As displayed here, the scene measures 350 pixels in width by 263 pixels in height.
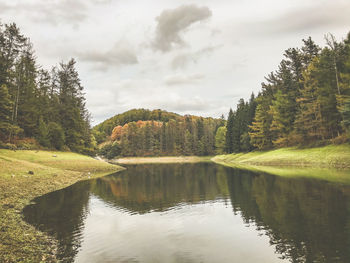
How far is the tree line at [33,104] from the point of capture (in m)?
51.3

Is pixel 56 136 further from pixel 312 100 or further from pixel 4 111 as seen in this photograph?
pixel 312 100

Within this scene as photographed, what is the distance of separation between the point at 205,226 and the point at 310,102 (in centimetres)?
5136

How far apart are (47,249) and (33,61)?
7010 cm

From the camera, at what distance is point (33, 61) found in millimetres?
68312

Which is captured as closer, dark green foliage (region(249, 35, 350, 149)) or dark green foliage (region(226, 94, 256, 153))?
dark green foliage (region(249, 35, 350, 149))

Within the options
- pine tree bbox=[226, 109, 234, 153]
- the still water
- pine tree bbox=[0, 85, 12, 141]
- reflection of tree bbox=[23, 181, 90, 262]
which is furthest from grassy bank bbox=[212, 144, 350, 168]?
pine tree bbox=[0, 85, 12, 141]

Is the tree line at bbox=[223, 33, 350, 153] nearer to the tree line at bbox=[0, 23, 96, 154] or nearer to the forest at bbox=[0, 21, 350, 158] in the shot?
the forest at bbox=[0, 21, 350, 158]

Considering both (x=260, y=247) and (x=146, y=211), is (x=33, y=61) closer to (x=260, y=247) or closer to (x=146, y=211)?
(x=146, y=211)

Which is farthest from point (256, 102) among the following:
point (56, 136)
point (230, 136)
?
point (56, 136)

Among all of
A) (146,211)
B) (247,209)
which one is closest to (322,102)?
(247,209)

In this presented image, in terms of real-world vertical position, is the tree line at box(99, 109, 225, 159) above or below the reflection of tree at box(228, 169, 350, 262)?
above

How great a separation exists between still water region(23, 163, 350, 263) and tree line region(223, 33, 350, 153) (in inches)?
1177

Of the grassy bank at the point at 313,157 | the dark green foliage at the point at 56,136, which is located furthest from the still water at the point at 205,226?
the dark green foliage at the point at 56,136

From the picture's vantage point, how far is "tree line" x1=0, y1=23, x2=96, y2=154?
5131 centimetres
